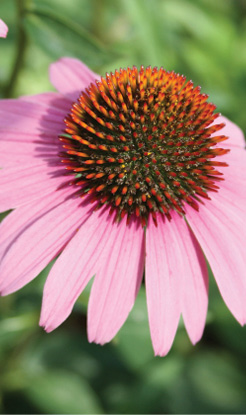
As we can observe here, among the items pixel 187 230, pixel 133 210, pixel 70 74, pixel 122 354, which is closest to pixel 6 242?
pixel 133 210

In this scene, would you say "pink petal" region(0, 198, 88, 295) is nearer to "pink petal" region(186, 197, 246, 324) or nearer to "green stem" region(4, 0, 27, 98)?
"pink petal" region(186, 197, 246, 324)

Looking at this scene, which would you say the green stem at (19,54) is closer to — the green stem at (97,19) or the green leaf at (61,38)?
the green leaf at (61,38)

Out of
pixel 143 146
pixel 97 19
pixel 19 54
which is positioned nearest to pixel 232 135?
pixel 143 146

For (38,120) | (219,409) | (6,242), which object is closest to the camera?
(6,242)

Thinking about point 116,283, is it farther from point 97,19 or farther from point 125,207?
point 97,19

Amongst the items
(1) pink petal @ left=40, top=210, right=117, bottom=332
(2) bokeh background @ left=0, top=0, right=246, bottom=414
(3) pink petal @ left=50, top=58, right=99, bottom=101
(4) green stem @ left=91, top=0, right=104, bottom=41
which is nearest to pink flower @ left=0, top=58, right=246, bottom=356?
(1) pink petal @ left=40, top=210, right=117, bottom=332

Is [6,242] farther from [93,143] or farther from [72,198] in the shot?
[93,143]

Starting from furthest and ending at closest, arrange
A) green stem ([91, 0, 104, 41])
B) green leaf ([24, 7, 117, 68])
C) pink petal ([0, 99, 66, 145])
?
green stem ([91, 0, 104, 41]) < green leaf ([24, 7, 117, 68]) < pink petal ([0, 99, 66, 145])
